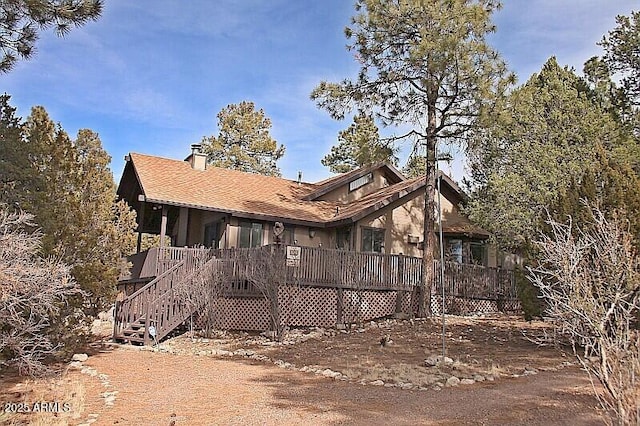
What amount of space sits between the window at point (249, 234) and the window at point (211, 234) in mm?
1114

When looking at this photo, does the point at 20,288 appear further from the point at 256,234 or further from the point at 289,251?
the point at 256,234

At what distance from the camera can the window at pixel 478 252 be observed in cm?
2105

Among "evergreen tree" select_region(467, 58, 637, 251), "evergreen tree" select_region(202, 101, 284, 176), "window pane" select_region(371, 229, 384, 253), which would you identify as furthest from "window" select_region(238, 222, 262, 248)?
"evergreen tree" select_region(202, 101, 284, 176)

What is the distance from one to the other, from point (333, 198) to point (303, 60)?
6177 mm

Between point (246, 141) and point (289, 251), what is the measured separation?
1162 inches

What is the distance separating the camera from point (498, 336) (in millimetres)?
13344

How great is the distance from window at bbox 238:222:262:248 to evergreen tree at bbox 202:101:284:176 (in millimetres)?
21922

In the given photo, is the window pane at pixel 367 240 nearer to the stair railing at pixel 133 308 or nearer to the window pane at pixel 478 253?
the window pane at pixel 478 253

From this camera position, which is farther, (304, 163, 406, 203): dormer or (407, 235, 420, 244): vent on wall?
(304, 163, 406, 203): dormer

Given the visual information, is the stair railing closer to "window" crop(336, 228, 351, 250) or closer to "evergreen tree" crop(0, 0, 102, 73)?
"evergreen tree" crop(0, 0, 102, 73)

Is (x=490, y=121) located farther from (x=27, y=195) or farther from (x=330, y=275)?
(x=27, y=195)

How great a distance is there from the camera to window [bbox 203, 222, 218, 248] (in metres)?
20.1

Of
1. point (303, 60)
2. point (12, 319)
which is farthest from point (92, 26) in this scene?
point (303, 60)

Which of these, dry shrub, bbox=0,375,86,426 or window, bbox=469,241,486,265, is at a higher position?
window, bbox=469,241,486,265
